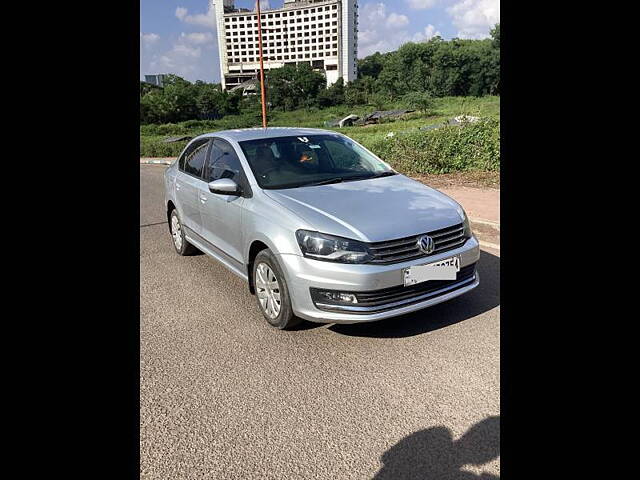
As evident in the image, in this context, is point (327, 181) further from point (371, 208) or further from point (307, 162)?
point (371, 208)

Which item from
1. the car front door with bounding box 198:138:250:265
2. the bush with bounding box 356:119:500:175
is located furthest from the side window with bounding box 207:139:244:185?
the bush with bounding box 356:119:500:175

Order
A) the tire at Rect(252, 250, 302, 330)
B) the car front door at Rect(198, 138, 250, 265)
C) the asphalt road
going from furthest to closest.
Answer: the car front door at Rect(198, 138, 250, 265) < the tire at Rect(252, 250, 302, 330) < the asphalt road

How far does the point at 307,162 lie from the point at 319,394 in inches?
94.3

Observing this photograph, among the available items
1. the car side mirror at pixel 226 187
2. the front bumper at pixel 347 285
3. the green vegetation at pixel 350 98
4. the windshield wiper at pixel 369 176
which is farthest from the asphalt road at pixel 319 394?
the green vegetation at pixel 350 98

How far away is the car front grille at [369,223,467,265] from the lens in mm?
3369

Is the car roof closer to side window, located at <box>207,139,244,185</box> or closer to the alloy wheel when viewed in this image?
side window, located at <box>207,139,244,185</box>

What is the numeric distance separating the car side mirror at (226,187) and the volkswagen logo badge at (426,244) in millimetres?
1684

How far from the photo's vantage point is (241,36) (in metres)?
90.8

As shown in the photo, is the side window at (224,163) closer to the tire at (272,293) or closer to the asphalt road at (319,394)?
the tire at (272,293)

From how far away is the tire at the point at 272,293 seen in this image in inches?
145

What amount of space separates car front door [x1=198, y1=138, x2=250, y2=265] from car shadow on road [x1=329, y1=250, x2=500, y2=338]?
124 centimetres

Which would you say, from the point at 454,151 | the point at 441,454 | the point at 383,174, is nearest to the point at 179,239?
the point at 383,174

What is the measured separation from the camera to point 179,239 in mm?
6102
